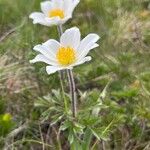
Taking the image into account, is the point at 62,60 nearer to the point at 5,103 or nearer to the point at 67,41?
the point at 67,41

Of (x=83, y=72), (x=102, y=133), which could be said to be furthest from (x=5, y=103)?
(x=102, y=133)

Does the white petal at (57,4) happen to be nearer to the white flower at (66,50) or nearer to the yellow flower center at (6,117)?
the white flower at (66,50)

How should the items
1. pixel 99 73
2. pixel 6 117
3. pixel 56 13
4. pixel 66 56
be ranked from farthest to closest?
1. pixel 99 73
2. pixel 6 117
3. pixel 56 13
4. pixel 66 56

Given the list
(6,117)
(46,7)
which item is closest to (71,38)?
(46,7)

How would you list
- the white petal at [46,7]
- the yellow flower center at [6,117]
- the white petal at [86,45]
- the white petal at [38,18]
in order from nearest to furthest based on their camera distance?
the white petal at [86,45], the white petal at [38,18], the white petal at [46,7], the yellow flower center at [6,117]

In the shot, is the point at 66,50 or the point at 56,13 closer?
the point at 66,50

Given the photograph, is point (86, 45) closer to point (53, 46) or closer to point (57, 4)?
point (53, 46)

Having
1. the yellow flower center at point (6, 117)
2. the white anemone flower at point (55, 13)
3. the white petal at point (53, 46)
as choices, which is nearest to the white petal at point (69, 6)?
the white anemone flower at point (55, 13)
